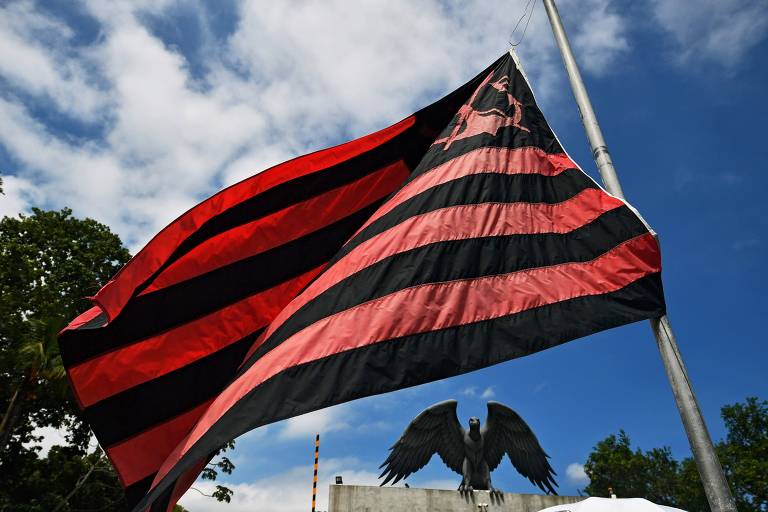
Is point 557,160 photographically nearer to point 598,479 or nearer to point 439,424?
point 439,424

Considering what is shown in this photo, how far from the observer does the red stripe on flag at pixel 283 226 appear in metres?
5.79

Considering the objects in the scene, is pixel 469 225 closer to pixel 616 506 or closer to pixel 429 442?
pixel 616 506

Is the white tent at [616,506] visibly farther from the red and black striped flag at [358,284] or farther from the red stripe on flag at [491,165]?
the red stripe on flag at [491,165]

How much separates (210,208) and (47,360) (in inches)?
528

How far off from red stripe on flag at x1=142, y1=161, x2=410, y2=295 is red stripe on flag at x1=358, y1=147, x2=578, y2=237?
909 millimetres

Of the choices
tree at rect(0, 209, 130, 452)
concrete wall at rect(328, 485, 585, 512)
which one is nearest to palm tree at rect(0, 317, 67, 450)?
tree at rect(0, 209, 130, 452)

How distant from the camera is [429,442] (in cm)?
1203

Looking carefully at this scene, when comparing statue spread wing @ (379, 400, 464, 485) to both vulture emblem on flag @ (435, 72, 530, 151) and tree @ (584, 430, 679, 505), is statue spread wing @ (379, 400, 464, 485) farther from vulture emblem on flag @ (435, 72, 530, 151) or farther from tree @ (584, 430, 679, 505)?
tree @ (584, 430, 679, 505)

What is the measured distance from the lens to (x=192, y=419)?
5594 millimetres

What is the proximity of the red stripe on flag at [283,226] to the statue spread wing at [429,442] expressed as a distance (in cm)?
689

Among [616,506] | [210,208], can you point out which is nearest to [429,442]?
[616,506]

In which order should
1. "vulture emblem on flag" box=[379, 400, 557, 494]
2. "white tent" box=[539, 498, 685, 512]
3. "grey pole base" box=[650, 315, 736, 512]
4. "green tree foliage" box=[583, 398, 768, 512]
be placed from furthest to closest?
"green tree foliage" box=[583, 398, 768, 512] < "vulture emblem on flag" box=[379, 400, 557, 494] < "white tent" box=[539, 498, 685, 512] < "grey pole base" box=[650, 315, 736, 512]

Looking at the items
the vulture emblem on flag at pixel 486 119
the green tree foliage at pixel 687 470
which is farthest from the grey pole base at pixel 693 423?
the green tree foliage at pixel 687 470

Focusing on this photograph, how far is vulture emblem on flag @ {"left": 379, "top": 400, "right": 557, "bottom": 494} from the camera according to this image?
1152 centimetres
